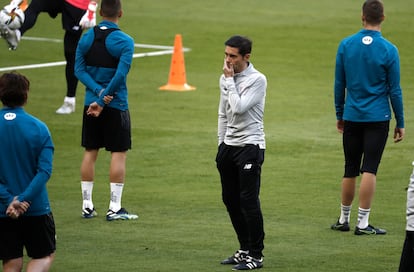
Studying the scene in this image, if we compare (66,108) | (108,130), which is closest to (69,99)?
(66,108)

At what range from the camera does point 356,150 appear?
36.1 feet

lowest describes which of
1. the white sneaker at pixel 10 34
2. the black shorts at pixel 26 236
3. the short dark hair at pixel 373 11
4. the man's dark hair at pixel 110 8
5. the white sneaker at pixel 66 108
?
the white sneaker at pixel 66 108

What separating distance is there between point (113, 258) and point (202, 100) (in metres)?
9.15

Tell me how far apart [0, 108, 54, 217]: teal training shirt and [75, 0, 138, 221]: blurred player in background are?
3.43 meters

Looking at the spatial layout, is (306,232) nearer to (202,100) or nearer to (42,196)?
(42,196)

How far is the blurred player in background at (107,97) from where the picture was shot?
1135 cm

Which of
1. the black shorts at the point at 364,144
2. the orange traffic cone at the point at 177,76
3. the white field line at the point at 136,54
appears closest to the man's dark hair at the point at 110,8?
the black shorts at the point at 364,144

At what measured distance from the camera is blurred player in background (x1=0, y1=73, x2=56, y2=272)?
7801 millimetres

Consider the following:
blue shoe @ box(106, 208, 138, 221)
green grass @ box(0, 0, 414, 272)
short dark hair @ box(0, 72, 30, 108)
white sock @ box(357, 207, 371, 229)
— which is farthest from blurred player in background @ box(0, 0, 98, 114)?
short dark hair @ box(0, 72, 30, 108)

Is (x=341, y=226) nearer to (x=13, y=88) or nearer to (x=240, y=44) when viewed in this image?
(x=240, y=44)

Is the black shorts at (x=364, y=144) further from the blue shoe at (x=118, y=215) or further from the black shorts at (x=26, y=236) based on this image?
the black shorts at (x=26, y=236)

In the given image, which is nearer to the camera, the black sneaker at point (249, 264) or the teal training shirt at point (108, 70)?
the black sneaker at point (249, 264)

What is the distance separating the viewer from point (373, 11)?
35.1ft

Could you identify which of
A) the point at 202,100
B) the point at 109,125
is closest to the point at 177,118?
the point at 202,100
